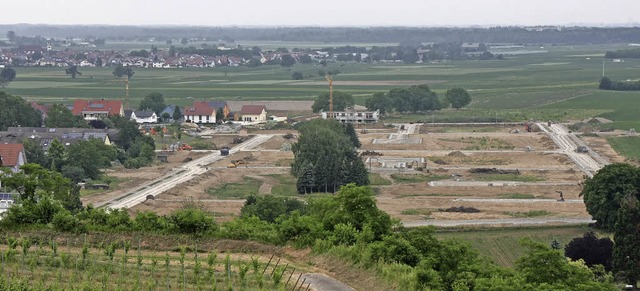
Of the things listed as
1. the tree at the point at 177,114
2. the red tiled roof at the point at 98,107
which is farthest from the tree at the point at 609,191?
the tree at the point at 177,114

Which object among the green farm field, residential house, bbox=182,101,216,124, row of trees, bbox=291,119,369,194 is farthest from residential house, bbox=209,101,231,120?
row of trees, bbox=291,119,369,194

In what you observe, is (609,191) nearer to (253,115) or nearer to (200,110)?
(253,115)

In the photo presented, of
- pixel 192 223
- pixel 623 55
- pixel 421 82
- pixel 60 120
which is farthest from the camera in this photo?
pixel 623 55

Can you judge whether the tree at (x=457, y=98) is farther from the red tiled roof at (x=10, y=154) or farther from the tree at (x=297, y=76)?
the red tiled roof at (x=10, y=154)

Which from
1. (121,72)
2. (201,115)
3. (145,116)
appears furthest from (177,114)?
(121,72)

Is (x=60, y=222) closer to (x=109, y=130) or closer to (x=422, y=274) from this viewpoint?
(x=422, y=274)

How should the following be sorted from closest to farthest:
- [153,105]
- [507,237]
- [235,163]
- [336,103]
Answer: [507,237] → [235,163] → [153,105] → [336,103]
